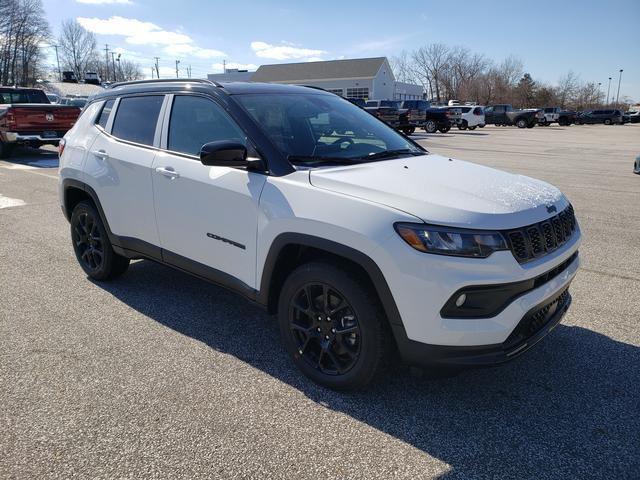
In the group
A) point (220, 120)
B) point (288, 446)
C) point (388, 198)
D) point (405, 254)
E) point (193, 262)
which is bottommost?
point (288, 446)

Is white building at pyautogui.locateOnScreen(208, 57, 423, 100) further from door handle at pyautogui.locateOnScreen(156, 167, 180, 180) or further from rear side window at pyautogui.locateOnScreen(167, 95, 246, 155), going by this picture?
door handle at pyautogui.locateOnScreen(156, 167, 180, 180)

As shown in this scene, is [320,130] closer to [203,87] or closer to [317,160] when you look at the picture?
[317,160]

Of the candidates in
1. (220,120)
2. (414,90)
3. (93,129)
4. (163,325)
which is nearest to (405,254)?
(220,120)

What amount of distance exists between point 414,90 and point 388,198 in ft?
→ 311

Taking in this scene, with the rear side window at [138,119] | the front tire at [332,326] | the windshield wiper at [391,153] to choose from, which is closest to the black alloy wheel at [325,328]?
the front tire at [332,326]

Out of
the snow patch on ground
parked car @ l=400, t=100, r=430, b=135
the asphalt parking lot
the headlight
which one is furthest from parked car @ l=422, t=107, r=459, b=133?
the headlight

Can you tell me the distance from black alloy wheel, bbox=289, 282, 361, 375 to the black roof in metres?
1.57

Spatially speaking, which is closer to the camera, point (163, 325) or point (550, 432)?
point (550, 432)

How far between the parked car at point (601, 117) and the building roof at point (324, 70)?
2840 centimetres

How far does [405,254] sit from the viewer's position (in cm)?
257

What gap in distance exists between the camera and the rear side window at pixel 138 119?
413 cm

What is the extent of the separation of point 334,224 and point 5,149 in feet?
49.5

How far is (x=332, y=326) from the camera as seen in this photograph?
3016 mm

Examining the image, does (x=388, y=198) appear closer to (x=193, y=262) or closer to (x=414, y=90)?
(x=193, y=262)
